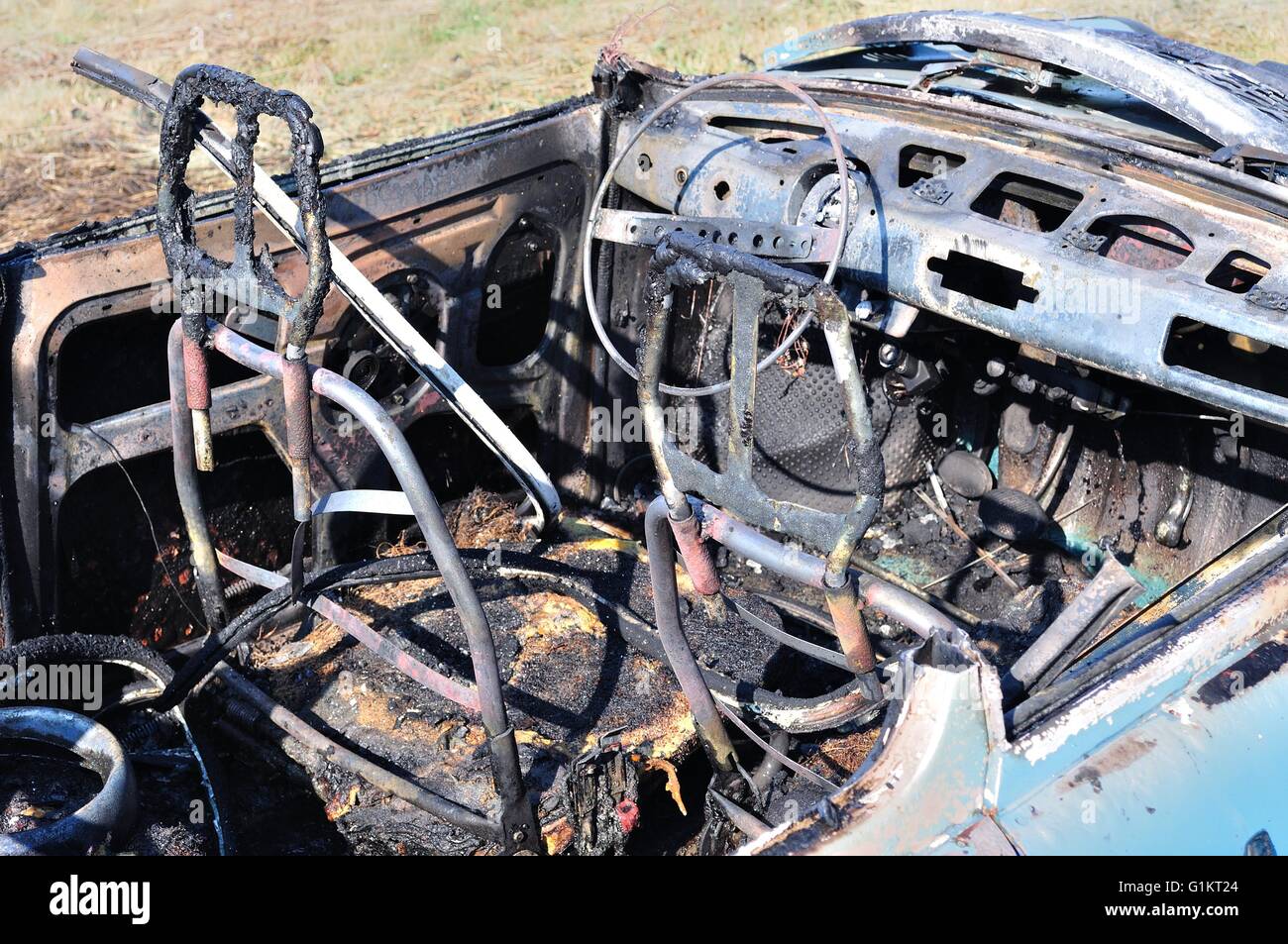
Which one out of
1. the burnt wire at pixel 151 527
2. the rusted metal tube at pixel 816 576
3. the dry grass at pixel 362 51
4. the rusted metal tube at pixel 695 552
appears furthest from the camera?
the dry grass at pixel 362 51

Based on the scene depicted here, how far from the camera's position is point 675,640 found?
2504 millimetres

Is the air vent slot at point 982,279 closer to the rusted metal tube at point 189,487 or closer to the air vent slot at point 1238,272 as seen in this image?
the air vent slot at point 1238,272

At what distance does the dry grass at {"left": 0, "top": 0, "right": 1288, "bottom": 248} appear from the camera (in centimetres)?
788

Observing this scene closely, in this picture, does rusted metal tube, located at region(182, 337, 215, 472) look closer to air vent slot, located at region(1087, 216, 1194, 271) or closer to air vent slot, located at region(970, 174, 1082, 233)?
air vent slot, located at region(970, 174, 1082, 233)

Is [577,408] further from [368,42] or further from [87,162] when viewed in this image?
[368,42]

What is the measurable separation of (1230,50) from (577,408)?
7.30 meters

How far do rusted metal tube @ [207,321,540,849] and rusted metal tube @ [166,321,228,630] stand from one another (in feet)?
0.77

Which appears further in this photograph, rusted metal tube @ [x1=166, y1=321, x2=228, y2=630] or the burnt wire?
the burnt wire

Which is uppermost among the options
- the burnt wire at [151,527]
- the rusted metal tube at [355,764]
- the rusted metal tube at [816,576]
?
the rusted metal tube at [816,576]

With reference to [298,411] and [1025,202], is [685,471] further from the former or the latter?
[1025,202]

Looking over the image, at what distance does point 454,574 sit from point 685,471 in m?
0.47

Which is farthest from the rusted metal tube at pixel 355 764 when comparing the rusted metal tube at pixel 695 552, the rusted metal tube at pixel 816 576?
the rusted metal tube at pixel 816 576

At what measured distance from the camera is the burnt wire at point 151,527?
3.01 metres

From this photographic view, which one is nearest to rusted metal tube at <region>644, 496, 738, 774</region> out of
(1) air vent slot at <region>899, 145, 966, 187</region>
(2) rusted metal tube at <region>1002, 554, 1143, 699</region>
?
(2) rusted metal tube at <region>1002, 554, 1143, 699</region>
